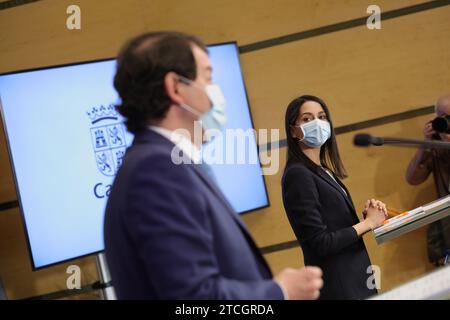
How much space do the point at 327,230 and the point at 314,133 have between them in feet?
1.27

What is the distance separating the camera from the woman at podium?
6.12 feet

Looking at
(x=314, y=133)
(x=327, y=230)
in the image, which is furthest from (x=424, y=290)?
(x=314, y=133)

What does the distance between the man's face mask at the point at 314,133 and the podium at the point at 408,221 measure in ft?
1.72

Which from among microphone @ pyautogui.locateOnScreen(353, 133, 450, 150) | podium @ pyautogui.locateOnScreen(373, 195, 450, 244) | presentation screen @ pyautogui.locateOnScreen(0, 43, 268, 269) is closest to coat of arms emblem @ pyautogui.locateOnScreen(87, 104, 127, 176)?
presentation screen @ pyautogui.locateOnScreen(0, 43, 268, 269)

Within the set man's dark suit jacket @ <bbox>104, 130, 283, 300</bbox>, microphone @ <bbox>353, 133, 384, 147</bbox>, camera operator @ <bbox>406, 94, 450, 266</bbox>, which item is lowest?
camera operator @ <bbox>406, 94, 450, 266</bbox>

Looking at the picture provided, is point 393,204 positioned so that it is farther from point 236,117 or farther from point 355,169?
point 236,117

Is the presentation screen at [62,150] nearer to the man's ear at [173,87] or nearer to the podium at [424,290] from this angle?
the man's ear at [173,87]

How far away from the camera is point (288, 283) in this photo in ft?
3.52

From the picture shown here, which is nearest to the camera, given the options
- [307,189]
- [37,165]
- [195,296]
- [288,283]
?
[195,296]

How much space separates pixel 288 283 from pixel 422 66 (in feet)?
8.42

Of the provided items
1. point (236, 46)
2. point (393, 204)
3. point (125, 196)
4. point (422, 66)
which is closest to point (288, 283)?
point (125, 196)

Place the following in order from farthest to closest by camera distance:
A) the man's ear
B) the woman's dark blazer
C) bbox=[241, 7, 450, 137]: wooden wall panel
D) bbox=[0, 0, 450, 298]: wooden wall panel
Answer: bbox=[241, 7, 450, 137]: wooden wall panel
bbox=[0, 0, 450, 298]: wooden wall panel
the woman's dark blazer
the man's ear

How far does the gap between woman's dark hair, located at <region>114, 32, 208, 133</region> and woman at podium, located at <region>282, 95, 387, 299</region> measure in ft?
2.93

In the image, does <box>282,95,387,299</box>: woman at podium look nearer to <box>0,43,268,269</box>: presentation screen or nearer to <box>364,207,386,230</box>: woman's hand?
<box>364,207,386,230</box>: woman's hand
